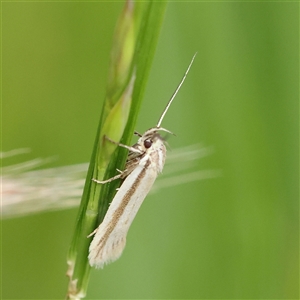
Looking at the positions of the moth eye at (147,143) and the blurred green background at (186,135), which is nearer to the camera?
the moth eye at (147,143)

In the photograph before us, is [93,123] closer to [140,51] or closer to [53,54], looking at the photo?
[53,54]

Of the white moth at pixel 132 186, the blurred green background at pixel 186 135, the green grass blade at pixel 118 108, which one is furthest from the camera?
the blurred green background at pixel 186 135

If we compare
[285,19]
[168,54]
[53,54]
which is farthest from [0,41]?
[285,19]

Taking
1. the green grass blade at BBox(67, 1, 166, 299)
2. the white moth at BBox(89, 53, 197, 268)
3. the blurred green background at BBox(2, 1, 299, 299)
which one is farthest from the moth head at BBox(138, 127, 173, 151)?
the blurred green background at BBox(2, 1, 299, 299)

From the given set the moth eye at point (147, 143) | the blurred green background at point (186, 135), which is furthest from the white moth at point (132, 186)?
the blurred green background at point (186, 135)

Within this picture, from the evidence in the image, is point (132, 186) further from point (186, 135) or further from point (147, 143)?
point (186, 135)

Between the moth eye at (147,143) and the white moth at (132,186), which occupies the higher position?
the moth eye at (147,143)

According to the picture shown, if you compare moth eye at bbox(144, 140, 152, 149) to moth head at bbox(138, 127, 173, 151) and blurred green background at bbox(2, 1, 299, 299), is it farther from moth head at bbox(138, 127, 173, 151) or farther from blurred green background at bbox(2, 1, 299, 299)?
blurred green background at bbox(2, 1, 299, 299)

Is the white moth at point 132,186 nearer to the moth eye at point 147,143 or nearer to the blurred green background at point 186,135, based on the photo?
the moth eye at point 147,143
